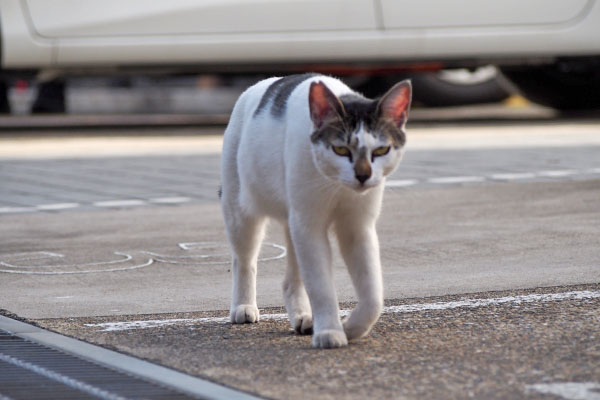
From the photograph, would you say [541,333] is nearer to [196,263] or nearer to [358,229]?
[358,229]

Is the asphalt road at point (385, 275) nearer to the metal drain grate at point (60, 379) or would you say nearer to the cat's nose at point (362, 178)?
the metal drain grate at point (60, 379)

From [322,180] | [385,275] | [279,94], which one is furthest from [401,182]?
[322,180]

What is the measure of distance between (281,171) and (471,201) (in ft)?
11.3

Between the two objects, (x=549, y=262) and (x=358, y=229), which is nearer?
(x=358, y=229)

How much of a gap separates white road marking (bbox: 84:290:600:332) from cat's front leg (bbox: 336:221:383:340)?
1.68 ft

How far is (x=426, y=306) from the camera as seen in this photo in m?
4.48

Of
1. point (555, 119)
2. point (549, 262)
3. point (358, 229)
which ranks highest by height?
point (358, 229)

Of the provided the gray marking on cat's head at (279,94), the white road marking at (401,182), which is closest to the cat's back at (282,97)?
the gray marking on cat's head at (279,94)

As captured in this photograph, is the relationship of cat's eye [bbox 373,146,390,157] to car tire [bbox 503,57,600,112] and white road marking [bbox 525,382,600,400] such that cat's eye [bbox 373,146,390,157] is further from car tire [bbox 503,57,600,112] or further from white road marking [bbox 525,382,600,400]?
car tire [bbox 503,57,600,112]

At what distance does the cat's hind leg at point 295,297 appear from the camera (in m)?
4.11

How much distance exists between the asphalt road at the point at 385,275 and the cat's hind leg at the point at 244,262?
8cm

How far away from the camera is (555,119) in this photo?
12.8 metres

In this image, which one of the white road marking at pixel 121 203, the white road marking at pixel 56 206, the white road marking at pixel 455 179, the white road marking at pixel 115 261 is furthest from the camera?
the white road marking at pixel 455 179

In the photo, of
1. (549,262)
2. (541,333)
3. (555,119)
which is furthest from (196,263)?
(555,119)
